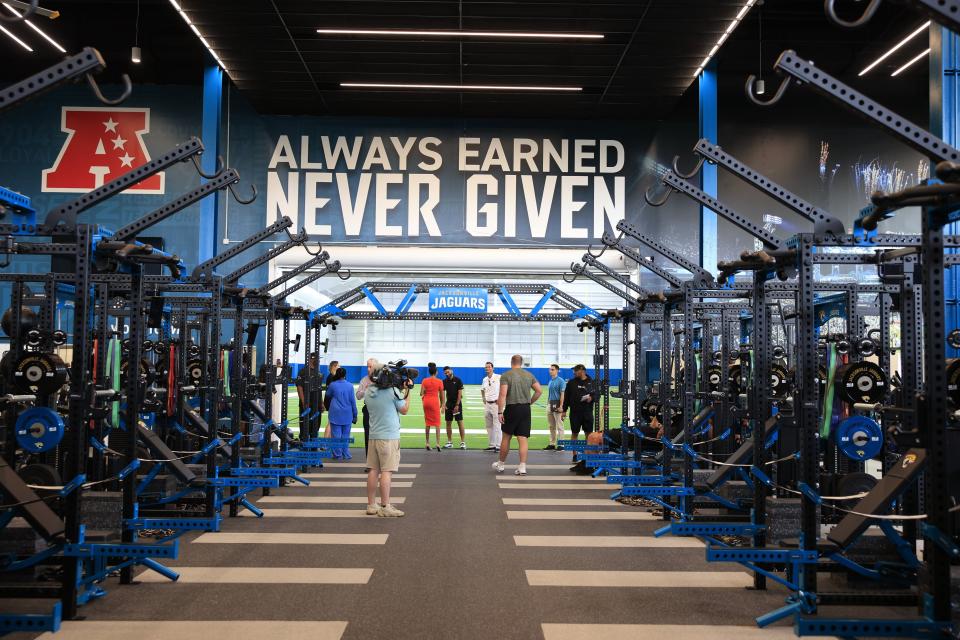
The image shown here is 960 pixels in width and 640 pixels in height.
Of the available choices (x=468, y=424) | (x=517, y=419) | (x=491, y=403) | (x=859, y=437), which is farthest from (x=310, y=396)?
(x=468, y=424)

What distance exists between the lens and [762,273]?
5809 mm

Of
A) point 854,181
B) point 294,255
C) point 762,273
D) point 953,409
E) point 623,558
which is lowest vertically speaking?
point 623,558

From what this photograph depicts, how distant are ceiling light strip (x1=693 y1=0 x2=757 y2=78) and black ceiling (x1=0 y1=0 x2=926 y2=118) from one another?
0.39 ft

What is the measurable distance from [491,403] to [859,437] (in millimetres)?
9017

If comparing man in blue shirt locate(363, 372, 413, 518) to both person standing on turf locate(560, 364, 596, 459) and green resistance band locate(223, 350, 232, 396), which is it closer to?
green resistance band locate(223, 350, 232, 396)

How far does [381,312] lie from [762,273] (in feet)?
29.7

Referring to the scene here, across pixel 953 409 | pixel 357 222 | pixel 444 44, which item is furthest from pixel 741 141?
pixel 953 409

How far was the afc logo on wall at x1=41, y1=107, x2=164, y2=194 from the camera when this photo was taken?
16328 mm

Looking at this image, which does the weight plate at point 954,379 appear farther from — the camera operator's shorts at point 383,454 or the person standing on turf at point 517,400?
the person standing on turf at point 517,400

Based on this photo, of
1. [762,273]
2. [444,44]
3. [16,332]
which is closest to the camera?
[762,273]

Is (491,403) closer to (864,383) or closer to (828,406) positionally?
(828,406)

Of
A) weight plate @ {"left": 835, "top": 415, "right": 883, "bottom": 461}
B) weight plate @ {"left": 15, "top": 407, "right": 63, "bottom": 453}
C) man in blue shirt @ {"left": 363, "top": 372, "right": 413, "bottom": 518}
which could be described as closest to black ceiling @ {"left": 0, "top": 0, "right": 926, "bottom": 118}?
man in blue shirt @ {"left": 363, "top": 372, "right": 413, "bottom": 518}

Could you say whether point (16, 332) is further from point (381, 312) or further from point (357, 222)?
point (357, 222)

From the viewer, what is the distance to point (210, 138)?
584 inches
